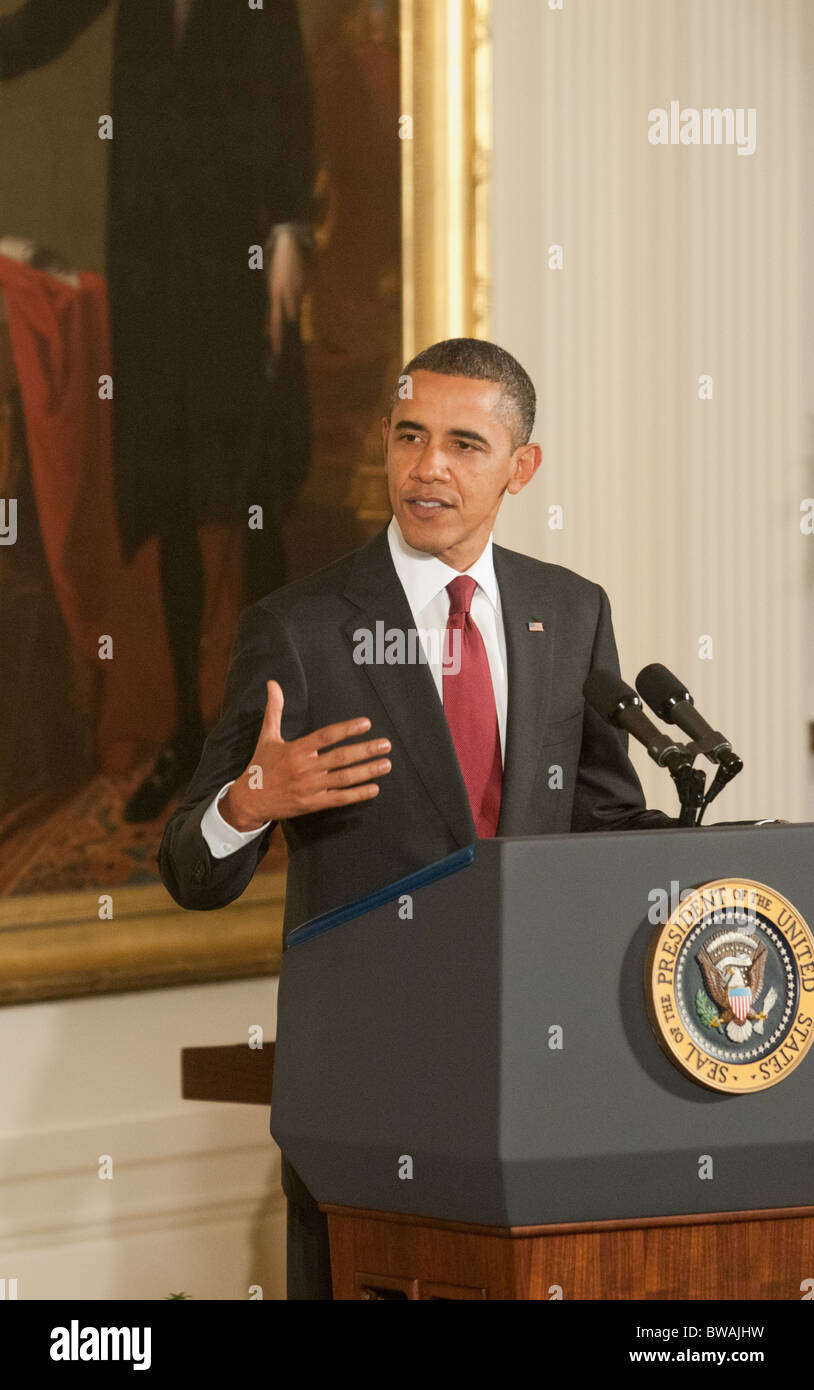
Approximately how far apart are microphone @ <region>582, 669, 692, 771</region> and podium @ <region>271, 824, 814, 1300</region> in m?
0.18

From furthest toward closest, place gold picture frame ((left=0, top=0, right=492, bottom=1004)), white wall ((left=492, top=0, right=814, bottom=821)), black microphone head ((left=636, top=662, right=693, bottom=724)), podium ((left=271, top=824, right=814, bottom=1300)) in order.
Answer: white wall ((left=492, top=0, right=814, bottom=821)) < gold picture frame ((left=0, top=0, right=492, bottom=1004)) < black microphone head ((left=636, top=662, right=693, bottom=724)) < podium ((left=271, top=824, right=814, bottom=1300))

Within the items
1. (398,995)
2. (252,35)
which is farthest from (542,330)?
(398,995)

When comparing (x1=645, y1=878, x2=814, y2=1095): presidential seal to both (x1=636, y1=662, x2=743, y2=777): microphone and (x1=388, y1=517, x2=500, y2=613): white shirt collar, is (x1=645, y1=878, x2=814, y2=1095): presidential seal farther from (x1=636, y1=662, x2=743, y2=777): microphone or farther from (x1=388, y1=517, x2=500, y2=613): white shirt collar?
(x1=388, y1=517, x2=500, y2=613): white shirt collar

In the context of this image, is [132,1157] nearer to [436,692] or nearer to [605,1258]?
[436,692]

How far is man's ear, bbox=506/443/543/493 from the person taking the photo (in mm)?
2779

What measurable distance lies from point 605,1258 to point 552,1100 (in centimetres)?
23

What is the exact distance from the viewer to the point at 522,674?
273 centimetres

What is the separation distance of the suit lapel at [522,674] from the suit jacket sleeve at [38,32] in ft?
6.46

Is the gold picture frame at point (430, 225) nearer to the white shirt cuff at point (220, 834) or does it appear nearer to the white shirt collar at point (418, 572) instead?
the white shirt collar at point (418, 572)

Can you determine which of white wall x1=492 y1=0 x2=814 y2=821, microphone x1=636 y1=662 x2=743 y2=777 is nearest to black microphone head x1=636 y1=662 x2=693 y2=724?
microphone x1=636 y1=662 x2=743 y2=777

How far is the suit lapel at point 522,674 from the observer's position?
104 inches

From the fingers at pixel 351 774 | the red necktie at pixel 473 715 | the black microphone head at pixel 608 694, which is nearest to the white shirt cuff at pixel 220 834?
the fingers at pixel 351 774

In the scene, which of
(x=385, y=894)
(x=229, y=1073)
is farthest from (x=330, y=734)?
(x=229, y=1073)

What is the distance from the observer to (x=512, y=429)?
274cm
